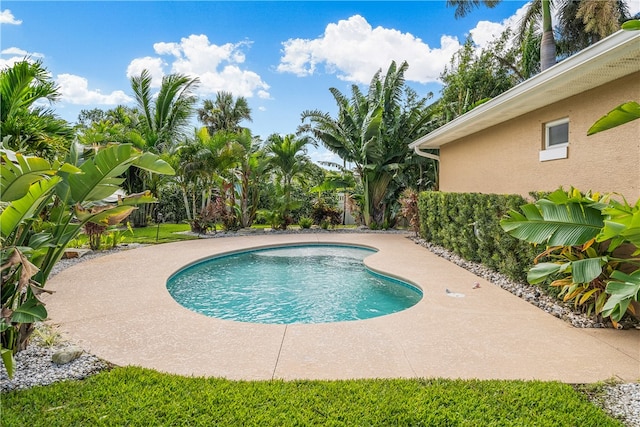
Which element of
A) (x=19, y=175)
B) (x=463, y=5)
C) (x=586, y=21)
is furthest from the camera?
(x=586, y=21)

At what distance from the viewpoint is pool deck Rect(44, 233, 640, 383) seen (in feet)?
11.9

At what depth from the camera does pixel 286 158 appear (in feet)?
53.2

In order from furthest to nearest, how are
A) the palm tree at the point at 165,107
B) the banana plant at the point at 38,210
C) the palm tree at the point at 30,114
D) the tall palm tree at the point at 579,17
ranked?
1. the tall palm tree at the point at 579,17
2. the palm tree at the point at 165,107
3. the palm tree at the point at 30,114
4. the banana plant at the point at 38,210

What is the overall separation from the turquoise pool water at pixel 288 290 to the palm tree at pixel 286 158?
18.1ft

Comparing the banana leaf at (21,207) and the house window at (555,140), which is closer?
the banana leaf at (21,207)

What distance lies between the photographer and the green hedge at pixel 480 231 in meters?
6.74

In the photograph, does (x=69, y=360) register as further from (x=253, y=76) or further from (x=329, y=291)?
(x=253, y=76)

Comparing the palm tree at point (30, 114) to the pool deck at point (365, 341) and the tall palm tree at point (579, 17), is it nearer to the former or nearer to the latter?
the pool deck at point (365, 341)

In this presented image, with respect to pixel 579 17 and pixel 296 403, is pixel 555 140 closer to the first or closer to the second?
pixel 296 403

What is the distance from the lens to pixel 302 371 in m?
3.58

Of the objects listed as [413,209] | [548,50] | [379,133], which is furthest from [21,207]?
[379,133]

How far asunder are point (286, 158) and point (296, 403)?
549 inches

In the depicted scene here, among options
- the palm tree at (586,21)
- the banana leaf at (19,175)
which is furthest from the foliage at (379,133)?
the banana leaf at (19,175)

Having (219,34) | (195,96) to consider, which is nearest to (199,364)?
(219,34)
